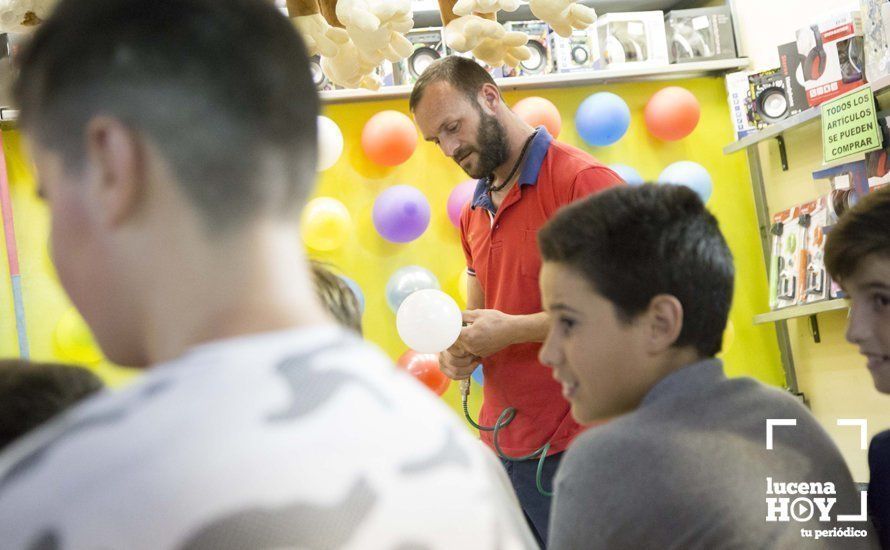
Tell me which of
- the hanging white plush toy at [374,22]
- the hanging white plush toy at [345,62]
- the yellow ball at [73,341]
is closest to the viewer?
the hanging white plush toy at [374,22]

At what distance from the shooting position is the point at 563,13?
1.93m

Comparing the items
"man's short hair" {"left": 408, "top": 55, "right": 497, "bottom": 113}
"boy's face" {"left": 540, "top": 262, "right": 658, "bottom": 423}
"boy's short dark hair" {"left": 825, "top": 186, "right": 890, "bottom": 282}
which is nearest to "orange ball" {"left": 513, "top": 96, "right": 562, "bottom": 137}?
"man's short hair" {"left": 408, "top": 55, "right": 497, "bottom": 113}

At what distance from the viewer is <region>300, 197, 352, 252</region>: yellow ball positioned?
3.67 metres

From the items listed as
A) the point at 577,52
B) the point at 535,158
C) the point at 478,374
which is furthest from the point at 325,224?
the point at 535,158

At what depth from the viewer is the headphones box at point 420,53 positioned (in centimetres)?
391

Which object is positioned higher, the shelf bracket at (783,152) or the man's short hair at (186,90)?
the man's short hair at (186,90)

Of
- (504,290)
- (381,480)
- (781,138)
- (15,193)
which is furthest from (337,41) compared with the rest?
(781,138)

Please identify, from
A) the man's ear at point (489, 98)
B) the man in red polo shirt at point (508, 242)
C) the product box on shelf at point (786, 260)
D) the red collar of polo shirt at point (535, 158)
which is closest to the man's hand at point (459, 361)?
the man in red polo shirt at point (508, 242)

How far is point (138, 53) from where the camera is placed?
0.56 meters

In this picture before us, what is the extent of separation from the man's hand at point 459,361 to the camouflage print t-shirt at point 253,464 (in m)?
1.78

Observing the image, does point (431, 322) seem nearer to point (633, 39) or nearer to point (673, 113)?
point (673, 113)

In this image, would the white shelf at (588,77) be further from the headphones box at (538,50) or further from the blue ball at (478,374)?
the blue ball at (478,374)

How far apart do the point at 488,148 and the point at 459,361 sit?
0.52 metres

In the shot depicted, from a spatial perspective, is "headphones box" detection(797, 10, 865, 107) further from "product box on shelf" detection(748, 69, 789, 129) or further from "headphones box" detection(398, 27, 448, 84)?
"headphones box" detection(398, 27, 448, 84)
